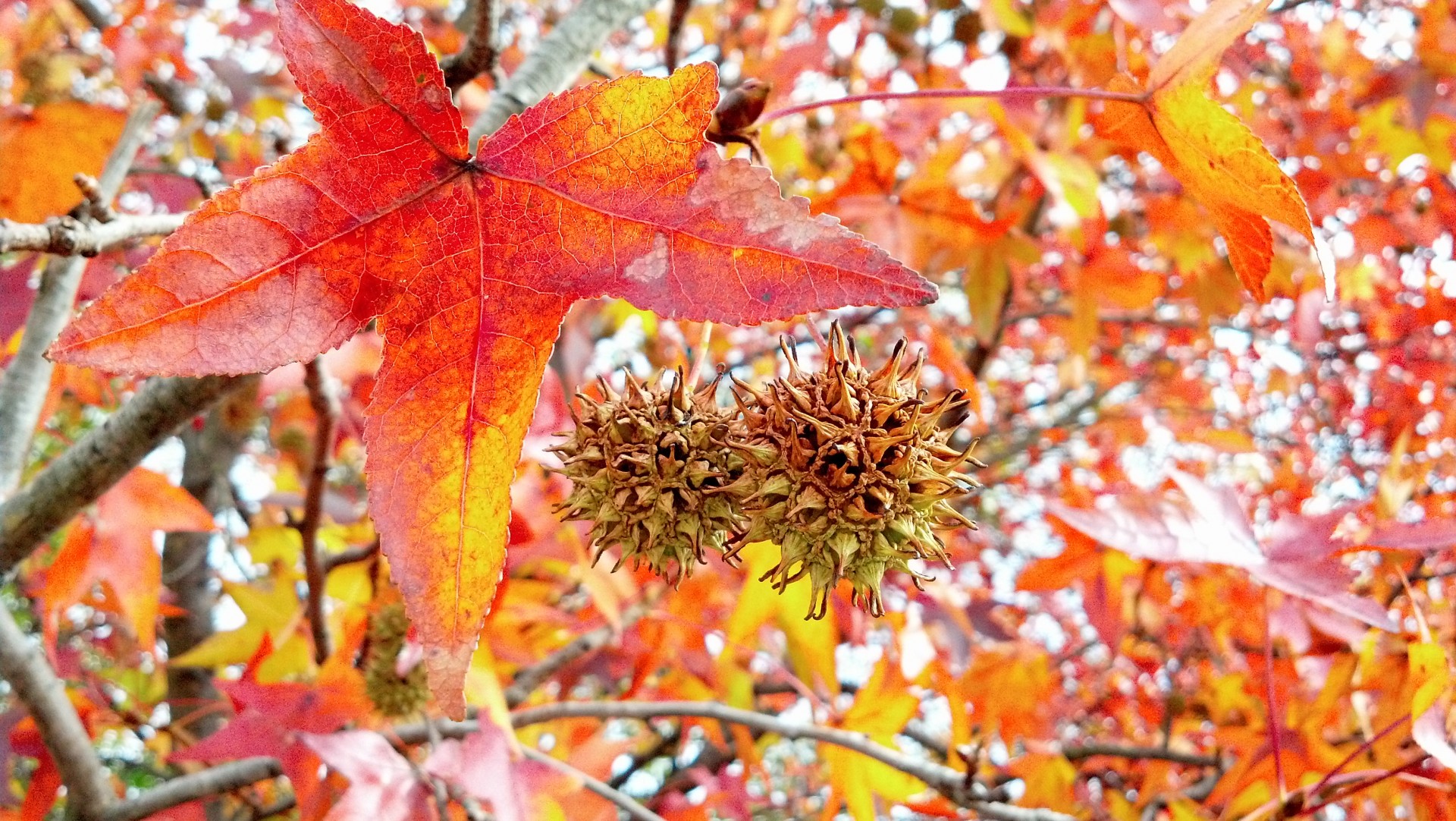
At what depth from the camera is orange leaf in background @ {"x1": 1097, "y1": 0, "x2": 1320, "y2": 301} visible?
3.55 feet

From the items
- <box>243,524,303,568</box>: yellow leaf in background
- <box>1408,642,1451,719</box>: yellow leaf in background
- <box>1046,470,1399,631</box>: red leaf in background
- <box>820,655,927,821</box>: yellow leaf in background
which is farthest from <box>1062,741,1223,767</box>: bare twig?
<box>243,524,303,568</box>: yellow leaf in background

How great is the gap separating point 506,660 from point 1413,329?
19.3ft

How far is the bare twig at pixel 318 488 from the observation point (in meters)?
1.76

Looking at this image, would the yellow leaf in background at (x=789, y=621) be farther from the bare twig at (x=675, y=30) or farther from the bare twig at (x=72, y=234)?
the bare twig at (x=72, y=234)

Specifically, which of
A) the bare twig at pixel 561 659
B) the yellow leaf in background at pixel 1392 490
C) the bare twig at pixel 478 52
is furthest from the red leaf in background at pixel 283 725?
the yellow leaf in background at pixel 1392 490

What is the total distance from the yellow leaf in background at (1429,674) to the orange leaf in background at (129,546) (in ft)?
7.90

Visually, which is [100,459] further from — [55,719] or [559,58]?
[559,58]

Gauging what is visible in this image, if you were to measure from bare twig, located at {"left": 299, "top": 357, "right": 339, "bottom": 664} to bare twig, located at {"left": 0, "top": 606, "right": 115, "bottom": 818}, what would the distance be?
0.51 meters

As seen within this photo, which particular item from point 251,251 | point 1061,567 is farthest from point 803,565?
point 1061,567

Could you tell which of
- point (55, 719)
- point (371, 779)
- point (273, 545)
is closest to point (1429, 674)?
point (371, 779)

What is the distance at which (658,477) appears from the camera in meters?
1.23

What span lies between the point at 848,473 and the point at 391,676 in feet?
5.38

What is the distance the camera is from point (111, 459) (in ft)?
5.32

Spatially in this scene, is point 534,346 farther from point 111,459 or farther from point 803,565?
point 111,459
